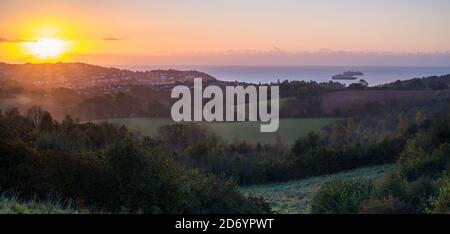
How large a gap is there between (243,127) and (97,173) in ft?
14.1

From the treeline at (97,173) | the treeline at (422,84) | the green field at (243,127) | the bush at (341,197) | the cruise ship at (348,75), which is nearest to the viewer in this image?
the treeline at (97,173)

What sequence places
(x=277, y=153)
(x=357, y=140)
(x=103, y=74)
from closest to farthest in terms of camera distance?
(x=103, y=74), (x=277, y=153), (x=357, y=140)

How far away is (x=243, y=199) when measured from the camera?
39.3 ft

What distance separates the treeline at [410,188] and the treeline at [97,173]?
68.0 inches

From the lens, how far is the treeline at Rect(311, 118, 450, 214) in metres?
8.81

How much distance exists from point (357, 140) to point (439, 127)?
6561 mm

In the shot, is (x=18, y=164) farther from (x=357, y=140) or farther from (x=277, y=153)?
(x=357, y=140)

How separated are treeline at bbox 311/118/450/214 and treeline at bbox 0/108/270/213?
1.73m

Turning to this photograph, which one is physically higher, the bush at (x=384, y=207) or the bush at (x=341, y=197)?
the bush at (x=384, y=207)

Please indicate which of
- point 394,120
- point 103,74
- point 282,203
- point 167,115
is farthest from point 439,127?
point 103,74

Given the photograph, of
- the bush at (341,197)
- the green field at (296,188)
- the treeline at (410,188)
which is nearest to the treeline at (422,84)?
the treeline at (410,188)

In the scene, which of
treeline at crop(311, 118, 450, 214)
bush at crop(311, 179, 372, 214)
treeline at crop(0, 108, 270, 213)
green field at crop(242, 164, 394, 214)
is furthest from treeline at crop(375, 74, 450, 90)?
green field at crop(242, 164, 394, 214)

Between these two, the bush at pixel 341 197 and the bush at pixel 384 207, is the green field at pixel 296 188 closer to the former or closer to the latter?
the bush at pixel 341 197

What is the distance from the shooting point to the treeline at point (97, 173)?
729cm
